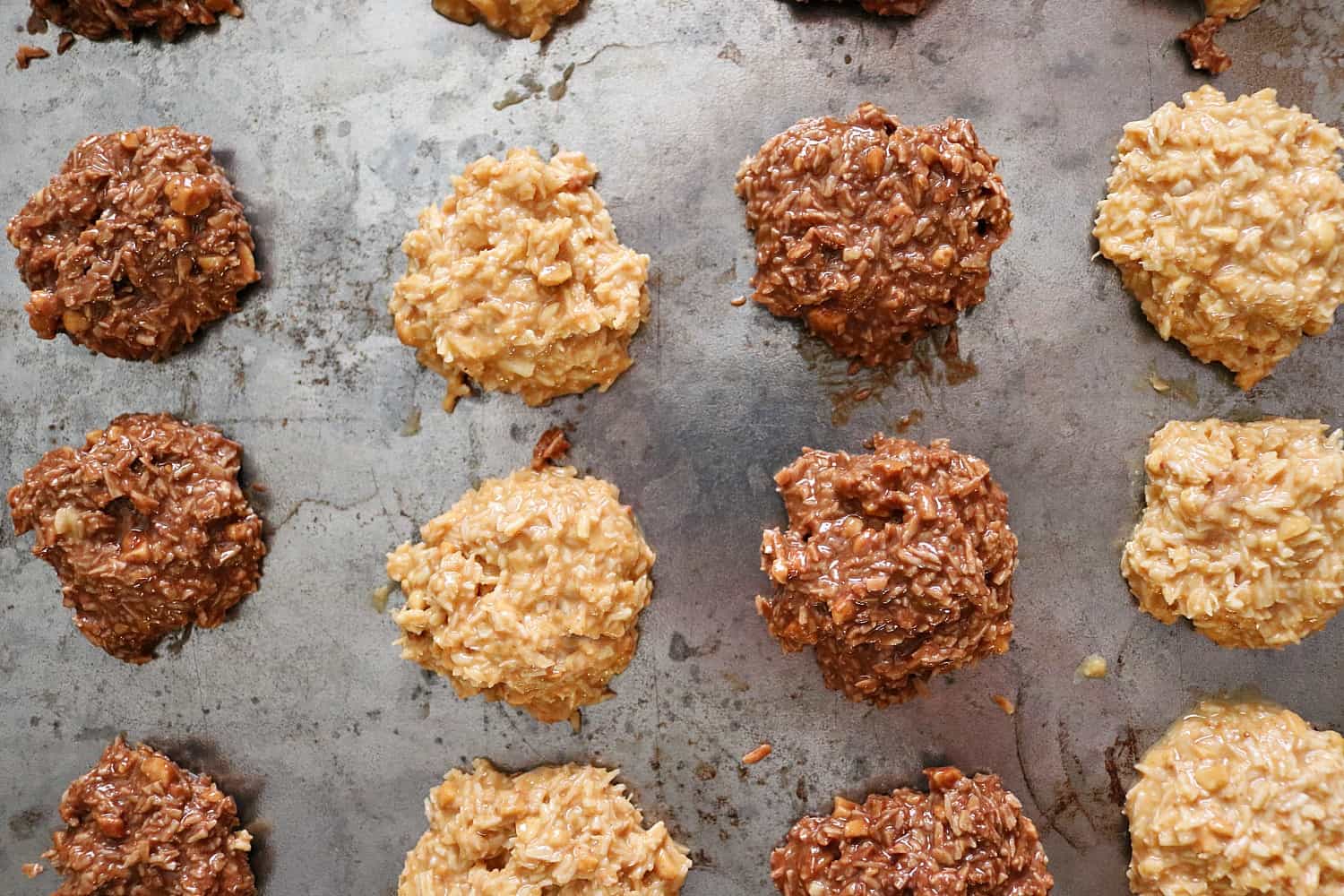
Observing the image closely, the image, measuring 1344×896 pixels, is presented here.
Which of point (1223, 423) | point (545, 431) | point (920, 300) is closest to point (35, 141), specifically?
point (545, 431)

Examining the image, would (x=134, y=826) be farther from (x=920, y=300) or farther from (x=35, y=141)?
(x=920, y=300)

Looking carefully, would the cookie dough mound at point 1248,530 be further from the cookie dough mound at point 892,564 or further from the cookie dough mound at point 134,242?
the cookie dough mound at point 134,242

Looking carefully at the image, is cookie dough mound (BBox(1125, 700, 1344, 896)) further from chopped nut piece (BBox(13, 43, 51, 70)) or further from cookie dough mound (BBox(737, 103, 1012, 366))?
chopped nut piece (BBox(13, 43, 51, 70))

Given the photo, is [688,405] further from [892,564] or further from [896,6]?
[896,6]

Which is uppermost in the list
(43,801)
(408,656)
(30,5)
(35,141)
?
(30,5)

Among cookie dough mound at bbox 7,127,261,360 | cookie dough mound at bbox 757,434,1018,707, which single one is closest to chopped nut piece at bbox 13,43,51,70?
cookie dough mound at bbox 7,127,261,360

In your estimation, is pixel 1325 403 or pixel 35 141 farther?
pixel 35 141
